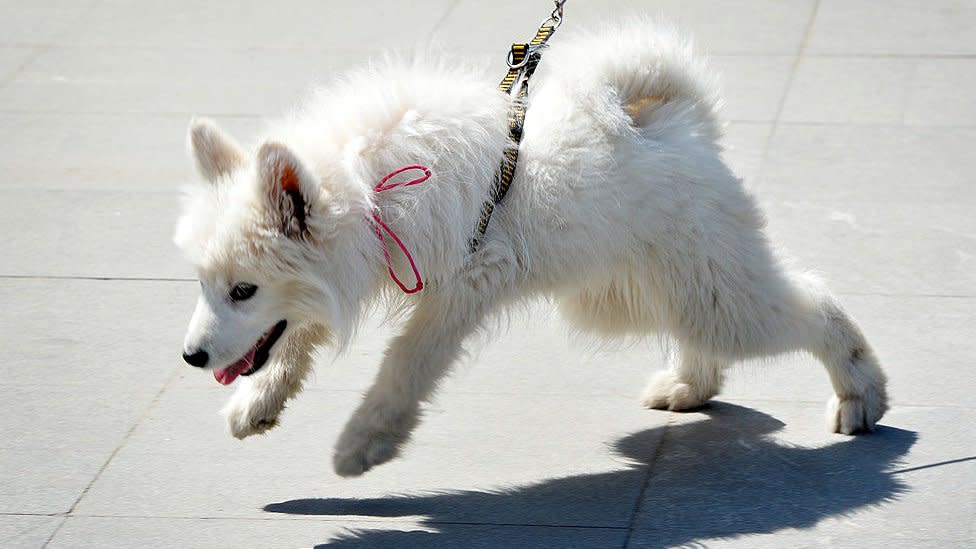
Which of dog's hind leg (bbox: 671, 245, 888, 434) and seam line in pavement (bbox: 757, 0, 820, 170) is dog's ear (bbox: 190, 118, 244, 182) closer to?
dog's hind leg (bbox: 671, 245, 888, 434)

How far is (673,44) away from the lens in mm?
5027

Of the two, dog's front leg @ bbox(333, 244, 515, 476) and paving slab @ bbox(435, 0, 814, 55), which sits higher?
paving slab @ bbox(435, 0, 814, 55)

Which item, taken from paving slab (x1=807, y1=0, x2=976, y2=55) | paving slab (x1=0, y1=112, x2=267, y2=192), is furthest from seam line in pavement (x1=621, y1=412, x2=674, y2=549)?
paving slab (x1=807, y1=0, x2=976, y2=55)

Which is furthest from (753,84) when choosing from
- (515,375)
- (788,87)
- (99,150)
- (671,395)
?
(99,150)

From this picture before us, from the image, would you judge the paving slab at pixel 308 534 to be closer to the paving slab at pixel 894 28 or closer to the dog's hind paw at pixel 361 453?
the dog's hind paw at pixel 361 453

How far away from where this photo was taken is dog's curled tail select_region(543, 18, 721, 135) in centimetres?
489

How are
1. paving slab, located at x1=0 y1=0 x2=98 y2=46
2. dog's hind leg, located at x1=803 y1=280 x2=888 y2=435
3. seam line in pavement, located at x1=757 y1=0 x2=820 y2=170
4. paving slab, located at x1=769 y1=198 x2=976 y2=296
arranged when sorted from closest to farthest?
dog's hind leg, located at x1=803 y1=280 x2=888 y2=435 → paving slab, located at x1=769 y1=198 x2=976 y2=296 → seam line in pavement, located at x1=757 y1=0 x2=820 y2=170 → paving slab, located at x1=0 y1=0 x2=98 y2=46

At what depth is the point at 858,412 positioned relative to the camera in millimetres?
5082

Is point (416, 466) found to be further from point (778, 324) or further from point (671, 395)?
point (778, 324)

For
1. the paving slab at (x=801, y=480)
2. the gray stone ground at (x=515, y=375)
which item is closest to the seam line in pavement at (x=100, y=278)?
the gray stone ground at (x=515, y=375)

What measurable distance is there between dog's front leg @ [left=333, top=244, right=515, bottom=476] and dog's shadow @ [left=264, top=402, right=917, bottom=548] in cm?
33

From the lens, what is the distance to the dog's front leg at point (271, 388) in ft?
15.6

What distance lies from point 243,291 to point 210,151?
489 millimetres

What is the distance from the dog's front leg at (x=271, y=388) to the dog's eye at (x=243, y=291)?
1.57 feet
